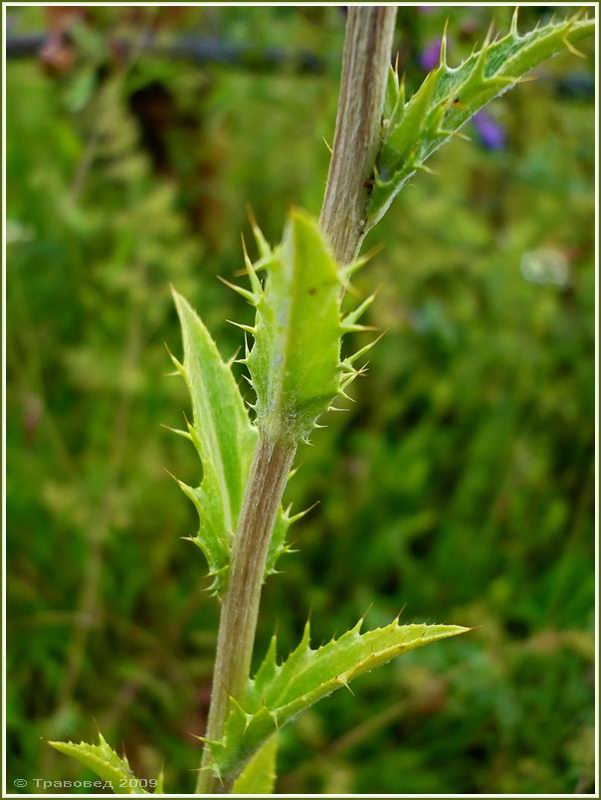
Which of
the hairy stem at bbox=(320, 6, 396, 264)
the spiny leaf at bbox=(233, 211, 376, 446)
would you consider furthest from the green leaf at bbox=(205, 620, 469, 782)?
the hairy stem at bbox=(320, 6, 396, 264)

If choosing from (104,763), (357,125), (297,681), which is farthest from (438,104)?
(104,763)

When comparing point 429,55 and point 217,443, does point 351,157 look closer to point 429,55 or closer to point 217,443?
point 217,443

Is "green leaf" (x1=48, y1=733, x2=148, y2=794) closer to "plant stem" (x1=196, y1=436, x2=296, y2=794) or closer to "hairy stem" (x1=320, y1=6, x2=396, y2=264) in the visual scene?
"plant stem" (x1=196, y1=436, x2=296, y2=794)

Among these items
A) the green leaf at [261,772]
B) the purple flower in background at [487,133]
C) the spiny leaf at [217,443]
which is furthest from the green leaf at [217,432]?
the purple flower in background at [487,133]

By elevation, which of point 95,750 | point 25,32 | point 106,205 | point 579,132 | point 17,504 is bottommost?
point 17,504

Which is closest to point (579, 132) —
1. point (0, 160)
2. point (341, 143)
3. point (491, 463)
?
point (491, 463)

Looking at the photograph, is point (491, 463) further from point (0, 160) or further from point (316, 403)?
point (316, 403)
